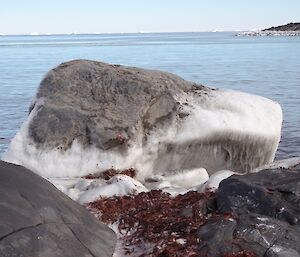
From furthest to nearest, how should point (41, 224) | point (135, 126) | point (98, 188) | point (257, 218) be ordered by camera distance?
point (135, 126) < point (98, 188) < point (257, 218) < point (41, 224)

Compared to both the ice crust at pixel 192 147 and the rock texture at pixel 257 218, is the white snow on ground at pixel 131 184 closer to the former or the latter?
the ice crust at pixel 192 147

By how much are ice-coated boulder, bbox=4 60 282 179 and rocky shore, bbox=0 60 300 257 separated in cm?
1

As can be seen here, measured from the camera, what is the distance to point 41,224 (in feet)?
13.4

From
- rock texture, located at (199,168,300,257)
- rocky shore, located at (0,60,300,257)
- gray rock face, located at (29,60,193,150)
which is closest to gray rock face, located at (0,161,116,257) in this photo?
rocky shore, located at (0,60,300,257)

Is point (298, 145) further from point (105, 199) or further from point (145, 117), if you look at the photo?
point (105, 199)

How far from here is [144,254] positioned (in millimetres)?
4633

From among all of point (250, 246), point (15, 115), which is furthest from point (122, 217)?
point (15, 115)

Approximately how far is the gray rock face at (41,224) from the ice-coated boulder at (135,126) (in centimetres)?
266

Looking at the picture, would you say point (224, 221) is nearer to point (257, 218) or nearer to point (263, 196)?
point (257, 218)

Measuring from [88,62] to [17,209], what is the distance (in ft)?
→ 15.0

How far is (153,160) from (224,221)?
10.5 ft

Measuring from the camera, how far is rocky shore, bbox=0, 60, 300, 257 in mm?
4707

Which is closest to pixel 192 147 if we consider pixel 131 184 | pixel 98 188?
pixel 131 184

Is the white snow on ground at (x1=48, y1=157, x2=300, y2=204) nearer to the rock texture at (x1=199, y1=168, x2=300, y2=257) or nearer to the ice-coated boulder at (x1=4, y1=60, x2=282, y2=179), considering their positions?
the ice-coated boulder at (x1=4, y1=60, x2=282, y2=179)
